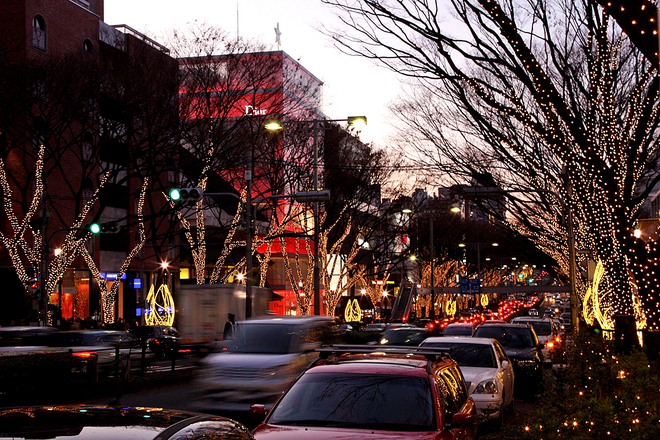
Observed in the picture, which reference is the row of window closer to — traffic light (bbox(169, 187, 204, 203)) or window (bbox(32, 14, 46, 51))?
window (bbox(32, 14, 46, 51))

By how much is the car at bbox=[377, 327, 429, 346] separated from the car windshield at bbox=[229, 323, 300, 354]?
893cm

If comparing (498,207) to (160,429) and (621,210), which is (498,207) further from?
(160,429)

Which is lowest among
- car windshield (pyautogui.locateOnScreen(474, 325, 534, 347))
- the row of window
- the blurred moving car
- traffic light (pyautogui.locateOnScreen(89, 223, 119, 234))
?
car windshield (pyautogui.locateOnScreen(474, 325, 534, 347))

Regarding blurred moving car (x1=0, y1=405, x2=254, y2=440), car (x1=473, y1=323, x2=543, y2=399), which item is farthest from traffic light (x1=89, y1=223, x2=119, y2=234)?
blurred moving car (x1=0, y1=405, x2=254, y2=440)

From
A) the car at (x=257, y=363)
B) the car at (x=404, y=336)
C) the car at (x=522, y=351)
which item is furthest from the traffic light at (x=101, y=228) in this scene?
the car at (x=522, y=351)

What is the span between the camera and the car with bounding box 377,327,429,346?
2411cm

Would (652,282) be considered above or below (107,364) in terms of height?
above

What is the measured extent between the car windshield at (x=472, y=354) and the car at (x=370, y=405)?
6518mm

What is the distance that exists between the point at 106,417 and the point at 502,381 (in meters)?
11.0

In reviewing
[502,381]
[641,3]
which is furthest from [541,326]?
[641,3]

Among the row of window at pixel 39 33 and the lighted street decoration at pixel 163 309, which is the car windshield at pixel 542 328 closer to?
the lighted street decoration at pixel 163 309

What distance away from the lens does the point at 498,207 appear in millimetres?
32219

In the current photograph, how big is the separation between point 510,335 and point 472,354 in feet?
18.7

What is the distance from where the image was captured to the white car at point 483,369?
41.8 feet
